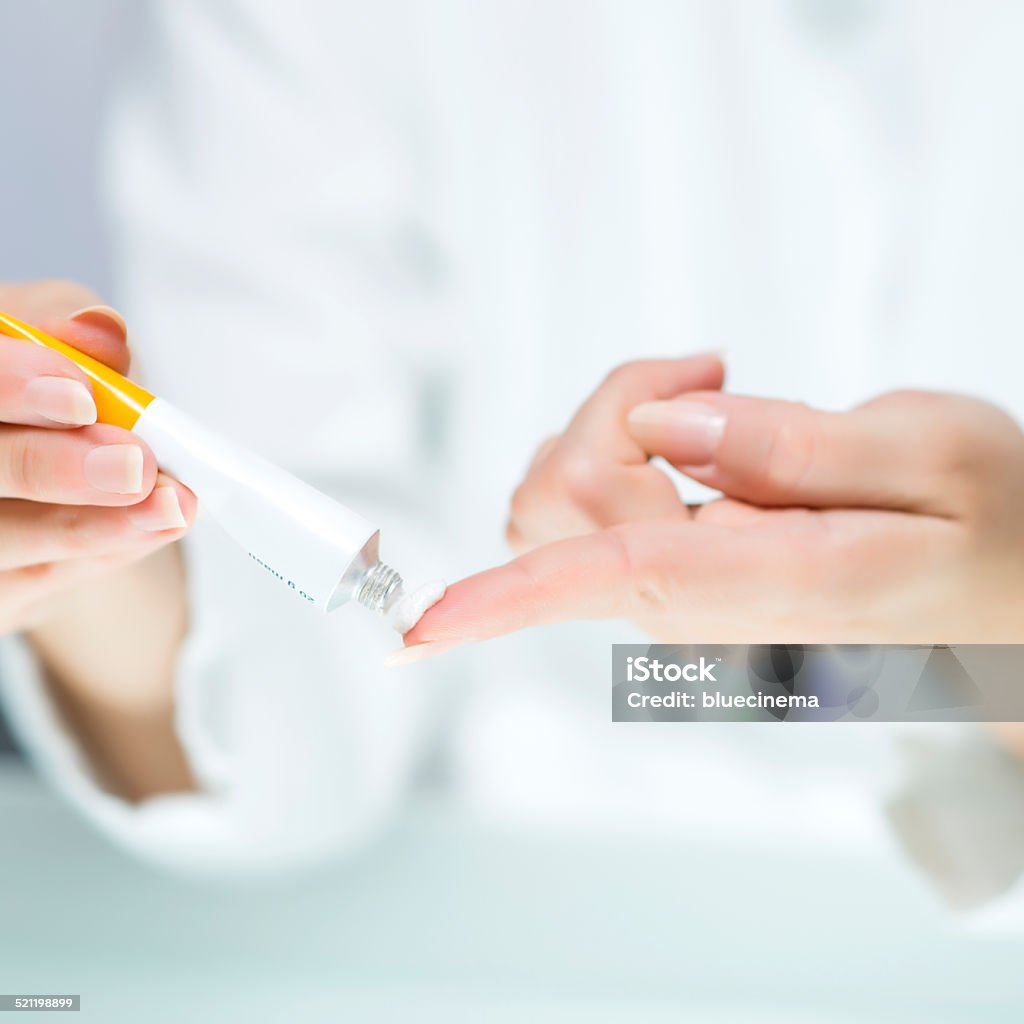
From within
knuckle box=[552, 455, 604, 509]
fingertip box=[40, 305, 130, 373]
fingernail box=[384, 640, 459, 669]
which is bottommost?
fingernail box=[384, 640, 459, 669]

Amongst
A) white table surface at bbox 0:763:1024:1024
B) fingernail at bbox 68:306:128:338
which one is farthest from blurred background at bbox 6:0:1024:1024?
fingernail at bbox 68:306:128:338

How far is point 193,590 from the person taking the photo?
500mm

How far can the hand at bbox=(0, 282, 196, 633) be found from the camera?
0.76ft

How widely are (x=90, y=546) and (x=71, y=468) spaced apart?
39 mm

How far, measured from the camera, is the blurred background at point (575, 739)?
45cm

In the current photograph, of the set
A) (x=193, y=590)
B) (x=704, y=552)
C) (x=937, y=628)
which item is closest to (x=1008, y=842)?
(x=937, y=628)

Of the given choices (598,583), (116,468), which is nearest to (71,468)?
(116,468)

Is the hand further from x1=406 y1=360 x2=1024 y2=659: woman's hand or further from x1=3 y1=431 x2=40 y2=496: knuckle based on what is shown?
x1=406 y1=360 x2=1024 y2=659: woman's hand

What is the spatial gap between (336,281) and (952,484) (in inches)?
13.8

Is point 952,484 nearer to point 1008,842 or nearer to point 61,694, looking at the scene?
point 1008,842

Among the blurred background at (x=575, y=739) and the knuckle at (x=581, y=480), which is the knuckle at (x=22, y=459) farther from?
the blurred background at (x=575, y=739)

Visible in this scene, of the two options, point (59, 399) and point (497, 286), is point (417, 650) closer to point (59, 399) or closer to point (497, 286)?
point (59, 399)

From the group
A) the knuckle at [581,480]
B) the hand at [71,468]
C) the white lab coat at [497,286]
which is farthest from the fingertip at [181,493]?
the white lab coat at [497,286]

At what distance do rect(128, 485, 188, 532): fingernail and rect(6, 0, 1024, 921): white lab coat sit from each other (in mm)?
254
